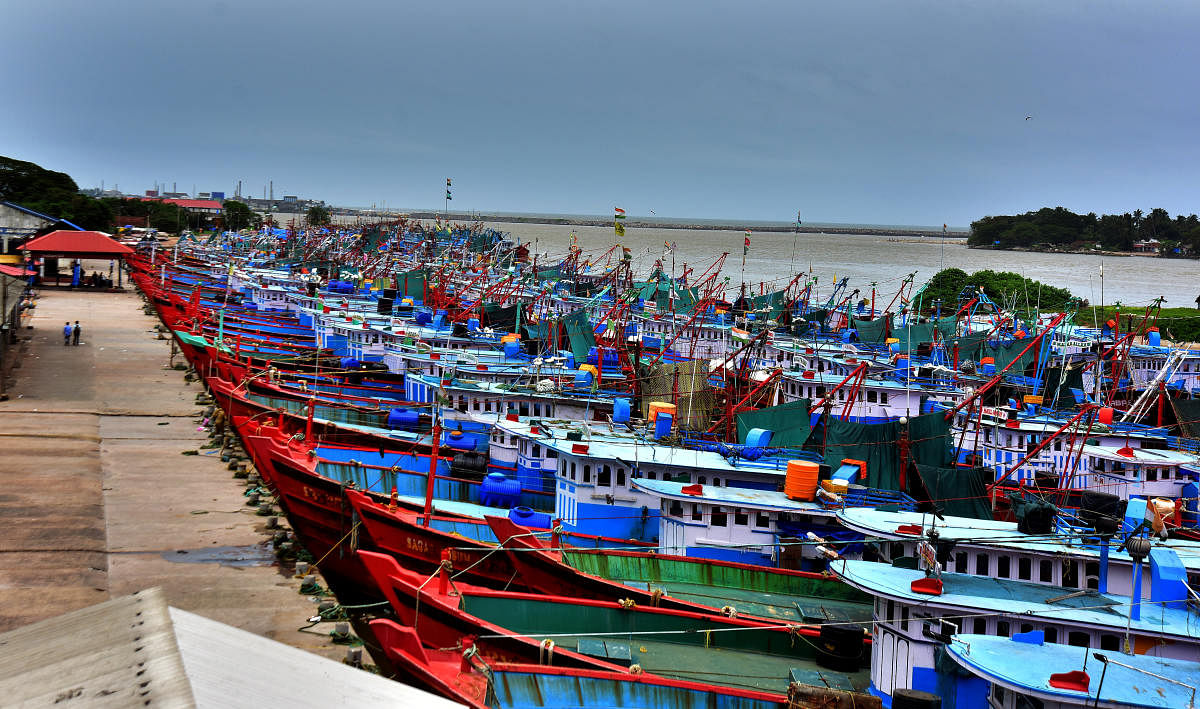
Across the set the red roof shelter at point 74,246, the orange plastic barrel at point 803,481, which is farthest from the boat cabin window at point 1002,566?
the red roof shelter at point 74,246

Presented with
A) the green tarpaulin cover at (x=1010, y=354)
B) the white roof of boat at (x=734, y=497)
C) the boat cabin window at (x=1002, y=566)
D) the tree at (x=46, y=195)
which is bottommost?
the boat cabin window at (x=1002, y=566)

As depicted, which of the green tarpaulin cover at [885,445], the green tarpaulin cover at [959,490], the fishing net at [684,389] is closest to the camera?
the green tarpaulin cover at [959,490]

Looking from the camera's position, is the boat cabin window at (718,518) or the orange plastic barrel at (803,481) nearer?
the orange plastic barrel at (803,481)

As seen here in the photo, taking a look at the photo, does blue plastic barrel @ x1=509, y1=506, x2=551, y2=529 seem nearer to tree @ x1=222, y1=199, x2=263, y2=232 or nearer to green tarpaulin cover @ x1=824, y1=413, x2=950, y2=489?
green tarpaulin cover @ x1=824, y1=413, x2=950, y2=489

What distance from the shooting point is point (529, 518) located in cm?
2027

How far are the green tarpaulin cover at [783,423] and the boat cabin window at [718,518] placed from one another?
19.1 ft

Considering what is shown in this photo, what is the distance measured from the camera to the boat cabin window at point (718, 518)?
18625mm

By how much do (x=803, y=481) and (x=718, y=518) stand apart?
182cm

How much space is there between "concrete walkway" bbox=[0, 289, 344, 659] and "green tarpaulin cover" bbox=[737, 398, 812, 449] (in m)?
12.0

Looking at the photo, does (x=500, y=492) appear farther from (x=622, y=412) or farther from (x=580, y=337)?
(x=580, y=337)

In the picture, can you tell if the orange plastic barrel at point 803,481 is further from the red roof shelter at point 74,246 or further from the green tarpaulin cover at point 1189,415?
the red roof shelter at point 74,246

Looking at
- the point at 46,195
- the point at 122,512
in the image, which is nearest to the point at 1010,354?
the point at 122,512

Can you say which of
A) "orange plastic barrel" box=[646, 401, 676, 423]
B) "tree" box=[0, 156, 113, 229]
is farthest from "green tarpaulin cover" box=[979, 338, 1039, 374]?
"tree" box=[0, 156, 113, 229]

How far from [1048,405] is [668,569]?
74.4 ft
